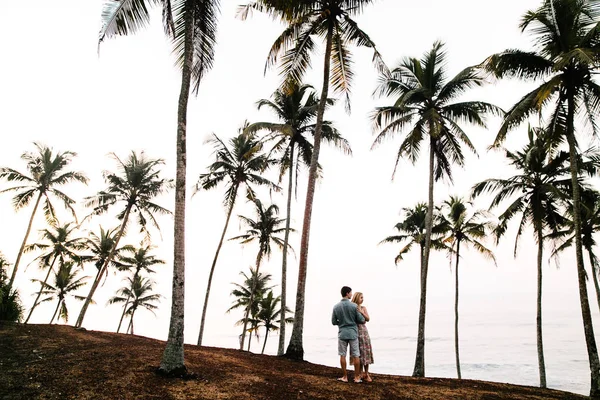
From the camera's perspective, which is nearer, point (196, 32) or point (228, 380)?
point (228, 380)

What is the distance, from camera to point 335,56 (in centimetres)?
1351

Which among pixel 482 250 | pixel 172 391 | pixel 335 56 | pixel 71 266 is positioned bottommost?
pixel 172 391

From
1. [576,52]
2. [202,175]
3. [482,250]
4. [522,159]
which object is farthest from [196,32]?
[482,250]

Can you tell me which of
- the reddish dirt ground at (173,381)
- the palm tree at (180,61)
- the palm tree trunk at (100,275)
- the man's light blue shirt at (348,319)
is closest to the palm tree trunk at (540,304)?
the reddish dirt ground at (173,381)

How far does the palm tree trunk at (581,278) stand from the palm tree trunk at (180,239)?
10.8m

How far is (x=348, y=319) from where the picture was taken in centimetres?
755

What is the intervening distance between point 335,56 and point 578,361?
87702mm

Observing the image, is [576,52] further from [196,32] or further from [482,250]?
[482,250]

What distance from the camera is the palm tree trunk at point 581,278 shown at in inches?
388

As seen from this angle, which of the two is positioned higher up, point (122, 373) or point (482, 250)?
point (482, 250)

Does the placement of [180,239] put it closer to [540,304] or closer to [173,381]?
[173,381]

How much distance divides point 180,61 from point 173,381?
7932 millimetres

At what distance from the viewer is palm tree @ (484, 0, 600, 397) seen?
35.4ft

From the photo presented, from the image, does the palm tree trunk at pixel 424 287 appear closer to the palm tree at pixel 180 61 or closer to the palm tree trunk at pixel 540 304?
the palm tree trunk at pixel 540 304
